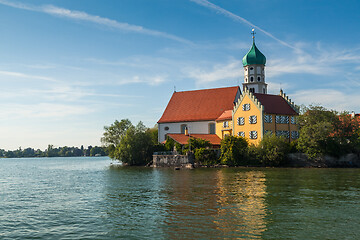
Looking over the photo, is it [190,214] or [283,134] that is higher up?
[283,134]

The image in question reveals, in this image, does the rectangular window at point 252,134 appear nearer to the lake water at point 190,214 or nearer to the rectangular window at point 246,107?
the rectangular window at point 246,107

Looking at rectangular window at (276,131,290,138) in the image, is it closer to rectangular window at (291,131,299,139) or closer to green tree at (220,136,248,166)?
rectangular window at (291,131,299,139)

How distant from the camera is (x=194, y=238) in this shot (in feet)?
49.8

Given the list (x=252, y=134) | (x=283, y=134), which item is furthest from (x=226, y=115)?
(x=283, y=134)

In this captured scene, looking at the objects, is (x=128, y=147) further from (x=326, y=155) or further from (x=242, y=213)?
(x=242, y=213)

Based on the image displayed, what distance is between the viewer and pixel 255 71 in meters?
86.1

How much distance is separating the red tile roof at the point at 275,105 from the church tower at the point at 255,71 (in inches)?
643

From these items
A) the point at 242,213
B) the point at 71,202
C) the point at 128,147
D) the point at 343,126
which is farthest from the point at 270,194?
the point at 128,147

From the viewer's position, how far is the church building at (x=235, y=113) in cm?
6550

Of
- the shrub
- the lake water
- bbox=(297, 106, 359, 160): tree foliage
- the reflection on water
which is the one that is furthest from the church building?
the reflection on water

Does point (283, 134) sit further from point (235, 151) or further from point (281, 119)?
point (235, 151)

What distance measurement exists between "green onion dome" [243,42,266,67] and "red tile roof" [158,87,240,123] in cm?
905

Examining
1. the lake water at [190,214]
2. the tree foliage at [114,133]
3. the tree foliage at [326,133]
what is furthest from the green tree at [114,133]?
the lake water at [190,214]

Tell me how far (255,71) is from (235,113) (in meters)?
20.8
